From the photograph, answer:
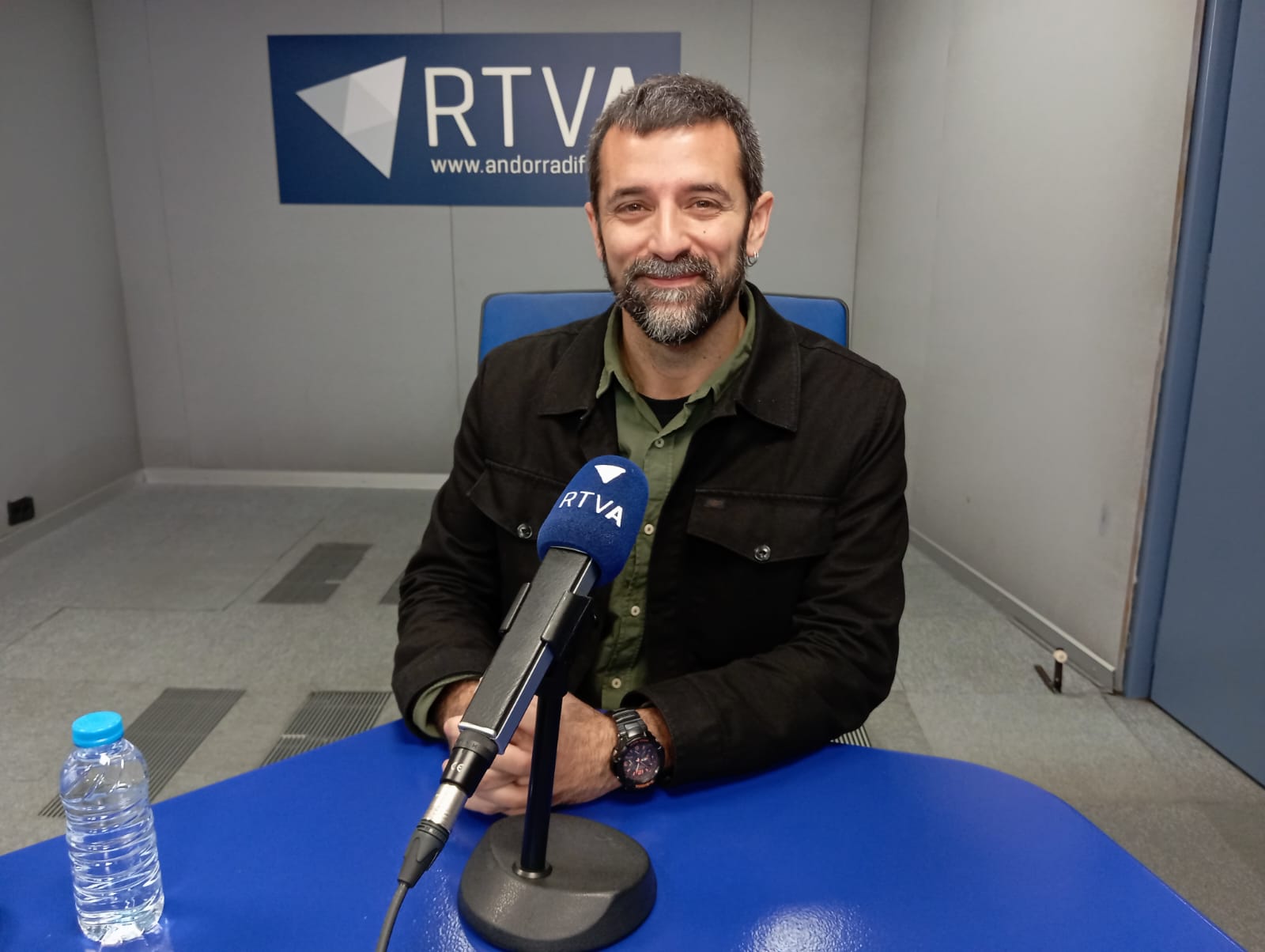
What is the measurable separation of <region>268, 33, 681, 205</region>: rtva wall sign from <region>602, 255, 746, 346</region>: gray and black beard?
3.03 meters

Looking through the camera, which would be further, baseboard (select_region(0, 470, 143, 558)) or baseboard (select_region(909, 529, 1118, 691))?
baseboard (select_region(0, 470, 143, 558))

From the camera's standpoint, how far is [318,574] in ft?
11.3

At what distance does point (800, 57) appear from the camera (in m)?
4.07

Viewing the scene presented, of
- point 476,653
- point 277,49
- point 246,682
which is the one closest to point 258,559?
point 246,682

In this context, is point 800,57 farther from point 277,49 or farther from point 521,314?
point 521,314

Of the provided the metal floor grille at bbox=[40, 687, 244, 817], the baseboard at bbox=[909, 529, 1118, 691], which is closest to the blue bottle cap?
the metal floor grille at bbox=[40, 687, 244, 817]

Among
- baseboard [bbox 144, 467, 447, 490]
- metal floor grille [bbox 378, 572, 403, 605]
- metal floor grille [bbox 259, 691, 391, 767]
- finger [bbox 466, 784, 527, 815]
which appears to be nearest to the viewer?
finger [bbox 466, 784, 527, 815]

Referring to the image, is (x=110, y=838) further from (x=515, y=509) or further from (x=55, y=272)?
(x=55, y=272)

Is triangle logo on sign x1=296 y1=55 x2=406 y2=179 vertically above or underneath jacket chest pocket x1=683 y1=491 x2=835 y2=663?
above

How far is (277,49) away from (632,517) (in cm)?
422

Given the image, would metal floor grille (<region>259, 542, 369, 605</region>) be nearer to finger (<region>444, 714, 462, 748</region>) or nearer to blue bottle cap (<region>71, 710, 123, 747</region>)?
finger (<region>444, 714, 462, 748</region>)

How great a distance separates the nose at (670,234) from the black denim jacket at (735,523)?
18 cm

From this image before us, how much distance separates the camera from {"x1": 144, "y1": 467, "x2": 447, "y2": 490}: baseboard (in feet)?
15.1

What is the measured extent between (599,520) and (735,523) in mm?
592
